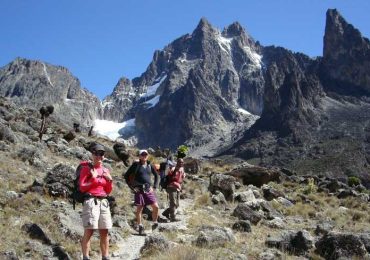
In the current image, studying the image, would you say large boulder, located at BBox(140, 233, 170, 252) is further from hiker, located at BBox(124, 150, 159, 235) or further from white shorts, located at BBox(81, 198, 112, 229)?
hiker, located at BBox(124, 150, 159, 235)

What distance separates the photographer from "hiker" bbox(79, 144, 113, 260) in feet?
32.8

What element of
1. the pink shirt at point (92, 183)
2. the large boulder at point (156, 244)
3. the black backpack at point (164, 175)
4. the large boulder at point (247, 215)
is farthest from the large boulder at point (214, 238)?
the large boulder at point (247, 215)

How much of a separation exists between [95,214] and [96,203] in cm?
22

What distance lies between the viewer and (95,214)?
397 inches

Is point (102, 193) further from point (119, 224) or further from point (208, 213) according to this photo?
point (208, 213)

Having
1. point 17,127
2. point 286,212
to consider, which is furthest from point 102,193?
point 17,127

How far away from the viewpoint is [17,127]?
29.7 meters

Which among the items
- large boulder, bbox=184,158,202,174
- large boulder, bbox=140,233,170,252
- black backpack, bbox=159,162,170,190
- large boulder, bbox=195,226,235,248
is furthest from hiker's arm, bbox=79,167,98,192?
large boulder, bbox=184,158,202,174

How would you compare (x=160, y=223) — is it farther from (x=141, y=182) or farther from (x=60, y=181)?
(x=60, y=181)

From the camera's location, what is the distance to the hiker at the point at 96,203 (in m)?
9.98

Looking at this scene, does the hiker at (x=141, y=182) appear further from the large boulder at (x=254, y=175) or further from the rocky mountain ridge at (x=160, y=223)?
the large boulder at (x=254, y=175)

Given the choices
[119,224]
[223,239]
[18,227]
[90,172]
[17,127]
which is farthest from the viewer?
[17,127]

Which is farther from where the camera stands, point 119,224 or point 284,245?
point 119,224

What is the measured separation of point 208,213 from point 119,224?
5910mm
